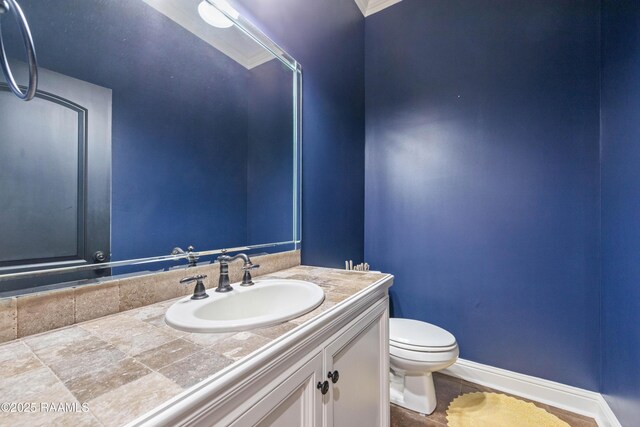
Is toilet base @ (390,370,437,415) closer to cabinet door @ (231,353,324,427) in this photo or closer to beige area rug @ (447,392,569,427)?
beige area rug @ (447,392,569,427)

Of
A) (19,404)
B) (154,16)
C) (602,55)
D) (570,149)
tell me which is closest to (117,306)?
(19,404)

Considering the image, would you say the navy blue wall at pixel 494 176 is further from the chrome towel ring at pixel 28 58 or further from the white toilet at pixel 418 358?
the chrome towel ring at pixel 28 58

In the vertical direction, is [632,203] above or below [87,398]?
above

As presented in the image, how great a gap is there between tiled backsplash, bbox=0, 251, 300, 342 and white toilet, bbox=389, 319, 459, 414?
103 centimetres

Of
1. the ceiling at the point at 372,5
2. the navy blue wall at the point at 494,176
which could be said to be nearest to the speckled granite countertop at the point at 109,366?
the navy blue wall at the point at 494,176

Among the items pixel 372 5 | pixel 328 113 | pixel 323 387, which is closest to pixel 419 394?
pixel 323 387

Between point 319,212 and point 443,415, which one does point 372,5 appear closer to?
point 319,212

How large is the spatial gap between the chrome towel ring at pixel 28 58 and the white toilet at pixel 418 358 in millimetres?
1649

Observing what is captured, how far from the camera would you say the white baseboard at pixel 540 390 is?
4.41 ft

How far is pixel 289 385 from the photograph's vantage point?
0.57 meters

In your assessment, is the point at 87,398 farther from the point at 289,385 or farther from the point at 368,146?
the point at 368,146

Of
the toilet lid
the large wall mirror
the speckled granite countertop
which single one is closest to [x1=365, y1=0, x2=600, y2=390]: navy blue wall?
the toilet lid

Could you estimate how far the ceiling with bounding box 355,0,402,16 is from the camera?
2.00 m

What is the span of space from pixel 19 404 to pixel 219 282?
552 mm
